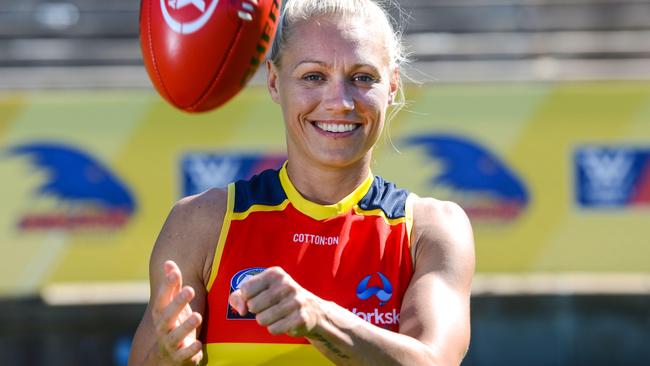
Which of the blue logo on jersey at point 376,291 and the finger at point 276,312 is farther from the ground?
the finger at point 276,312

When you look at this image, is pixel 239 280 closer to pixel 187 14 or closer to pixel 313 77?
pixel 313 77

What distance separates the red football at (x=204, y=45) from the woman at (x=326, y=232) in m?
0.06

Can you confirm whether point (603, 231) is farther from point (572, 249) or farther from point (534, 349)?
point (534, 349)

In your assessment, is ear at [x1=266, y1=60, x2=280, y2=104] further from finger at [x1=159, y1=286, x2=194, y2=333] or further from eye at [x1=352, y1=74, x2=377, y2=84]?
finger at [x1=159, y1=286, x2=194, y2=333]

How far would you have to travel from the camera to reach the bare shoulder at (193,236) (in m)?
2.54

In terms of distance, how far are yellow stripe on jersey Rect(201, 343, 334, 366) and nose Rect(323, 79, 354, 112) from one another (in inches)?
20.3

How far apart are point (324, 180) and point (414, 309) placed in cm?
39

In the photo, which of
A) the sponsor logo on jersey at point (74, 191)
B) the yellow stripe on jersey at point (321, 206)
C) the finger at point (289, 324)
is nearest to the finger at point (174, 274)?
the finger at point (289, 324)

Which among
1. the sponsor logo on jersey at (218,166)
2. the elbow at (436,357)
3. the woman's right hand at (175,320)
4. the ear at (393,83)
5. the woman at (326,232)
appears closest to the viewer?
the woman's right hand at (175,320)

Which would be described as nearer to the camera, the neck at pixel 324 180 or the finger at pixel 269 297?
the finger at pixel 269 297

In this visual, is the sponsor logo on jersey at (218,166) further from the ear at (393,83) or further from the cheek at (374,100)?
the cheek at (374,100)

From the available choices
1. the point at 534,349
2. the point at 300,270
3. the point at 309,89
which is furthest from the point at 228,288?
the point at 534,349

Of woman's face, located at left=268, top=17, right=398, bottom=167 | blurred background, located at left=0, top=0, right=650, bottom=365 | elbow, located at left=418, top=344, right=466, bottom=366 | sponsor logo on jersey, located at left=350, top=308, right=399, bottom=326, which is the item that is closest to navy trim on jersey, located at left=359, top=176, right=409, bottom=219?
woman's face, located at left=268, top=17, right=398, bottom=167

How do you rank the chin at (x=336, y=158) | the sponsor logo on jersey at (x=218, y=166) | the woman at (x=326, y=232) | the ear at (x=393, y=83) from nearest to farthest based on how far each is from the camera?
the woman at (x=326, y=232) < the chin at (x=336, y=158) < the ear at (x=393, y=83) < the sponsor logo on jersey at (x=218, y=166)
